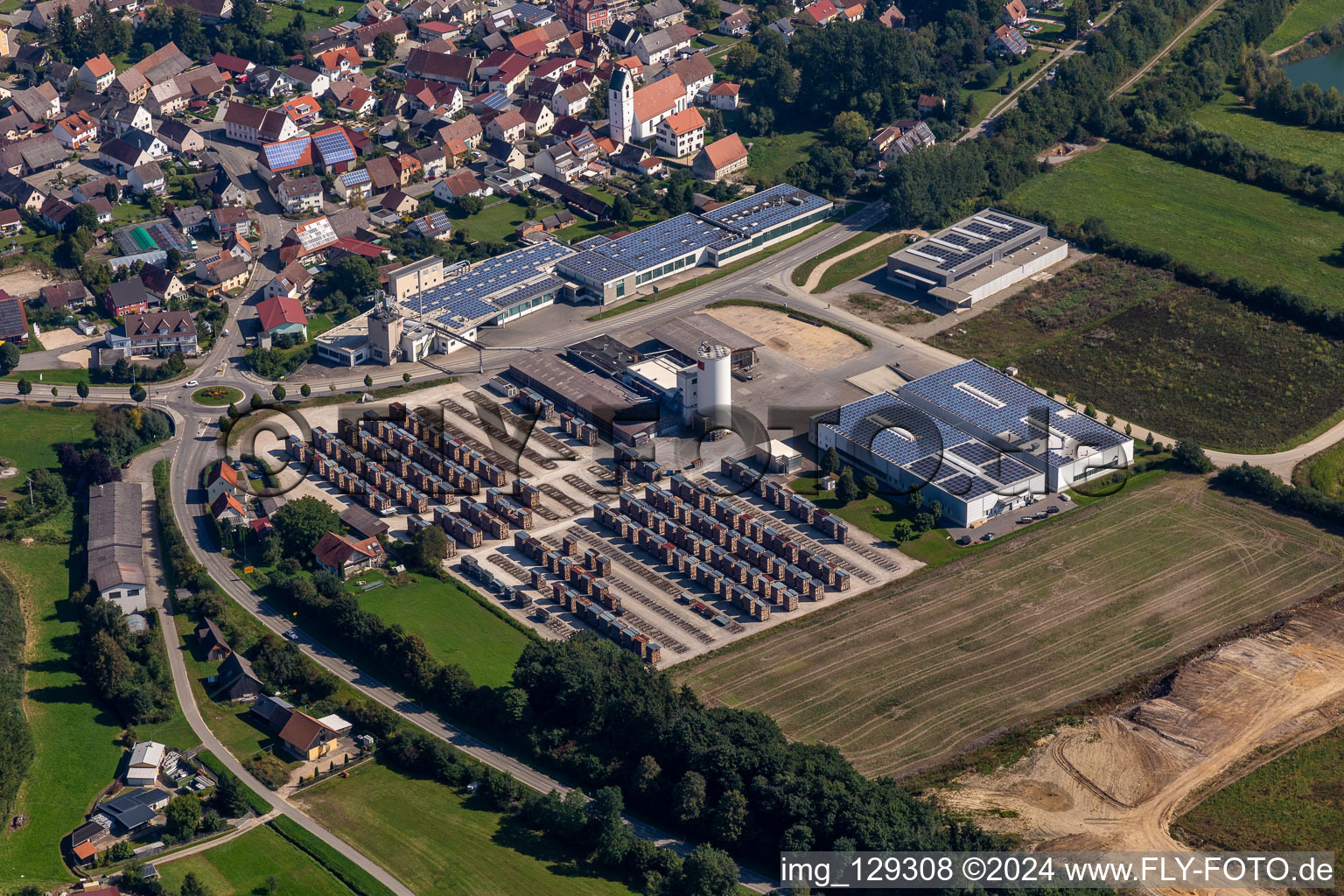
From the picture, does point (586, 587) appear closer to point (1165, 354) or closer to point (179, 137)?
point (1165, 354)

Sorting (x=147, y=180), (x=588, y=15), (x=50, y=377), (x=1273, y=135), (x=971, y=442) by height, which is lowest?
(x=971, y=442)

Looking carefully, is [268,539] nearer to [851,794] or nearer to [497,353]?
[497,353]

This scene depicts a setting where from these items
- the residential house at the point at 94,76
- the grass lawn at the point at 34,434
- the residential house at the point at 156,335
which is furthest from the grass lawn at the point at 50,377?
the residential house at the point at 94,76

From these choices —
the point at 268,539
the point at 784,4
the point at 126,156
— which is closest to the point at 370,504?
the point at 268,539

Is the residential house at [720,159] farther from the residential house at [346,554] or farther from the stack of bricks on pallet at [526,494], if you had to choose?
the residential house at [346,554]

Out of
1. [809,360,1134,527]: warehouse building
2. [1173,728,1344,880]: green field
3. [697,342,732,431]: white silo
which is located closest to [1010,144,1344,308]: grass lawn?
[809,360,1134,527]: warehouse building

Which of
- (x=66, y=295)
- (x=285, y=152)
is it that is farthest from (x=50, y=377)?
(x=285, y=152)

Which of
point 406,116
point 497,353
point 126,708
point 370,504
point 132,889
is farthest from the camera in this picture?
point 406,116
